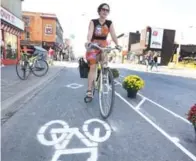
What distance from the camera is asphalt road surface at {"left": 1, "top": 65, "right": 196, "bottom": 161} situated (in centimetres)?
357

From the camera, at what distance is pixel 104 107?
550 cm

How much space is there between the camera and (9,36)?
2370 centimetres

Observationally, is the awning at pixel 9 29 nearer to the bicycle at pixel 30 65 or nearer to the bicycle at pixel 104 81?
the bicycle at pixel 30 65

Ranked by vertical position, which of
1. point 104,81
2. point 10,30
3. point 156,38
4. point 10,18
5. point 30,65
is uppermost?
point 156,38

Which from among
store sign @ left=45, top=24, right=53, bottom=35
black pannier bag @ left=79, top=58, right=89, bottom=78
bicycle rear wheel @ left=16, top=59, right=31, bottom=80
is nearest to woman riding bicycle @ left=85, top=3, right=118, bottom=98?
black pannier bag @ left=79, top=58, right=89, bottom=78

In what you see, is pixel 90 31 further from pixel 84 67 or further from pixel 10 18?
pixel 10 18

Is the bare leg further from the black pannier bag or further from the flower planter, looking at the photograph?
the flower planter

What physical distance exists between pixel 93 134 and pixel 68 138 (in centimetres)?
44

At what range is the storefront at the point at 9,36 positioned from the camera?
21.3 m

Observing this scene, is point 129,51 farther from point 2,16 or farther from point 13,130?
point 13,130

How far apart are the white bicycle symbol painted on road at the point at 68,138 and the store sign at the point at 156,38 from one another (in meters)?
62.6

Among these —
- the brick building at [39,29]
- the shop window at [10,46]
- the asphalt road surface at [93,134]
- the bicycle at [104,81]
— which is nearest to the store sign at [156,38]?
the brick building at [39,29]

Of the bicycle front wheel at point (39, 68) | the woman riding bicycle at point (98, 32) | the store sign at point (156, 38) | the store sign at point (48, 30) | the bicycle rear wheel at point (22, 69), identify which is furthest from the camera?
the store sign at point (156, 38)

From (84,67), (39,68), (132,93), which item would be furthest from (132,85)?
(39,68)
